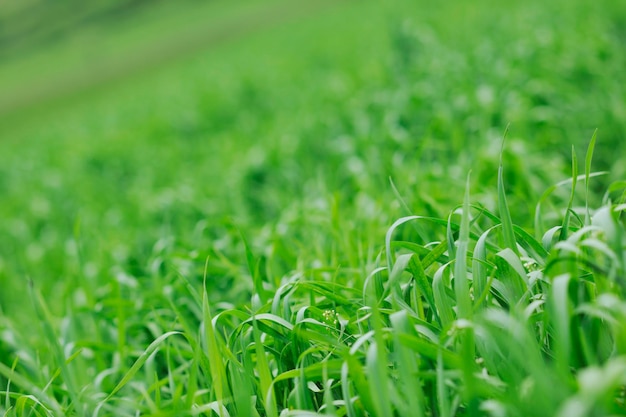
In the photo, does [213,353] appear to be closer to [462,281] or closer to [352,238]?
[462,281]

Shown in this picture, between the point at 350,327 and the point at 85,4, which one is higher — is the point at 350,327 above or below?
below

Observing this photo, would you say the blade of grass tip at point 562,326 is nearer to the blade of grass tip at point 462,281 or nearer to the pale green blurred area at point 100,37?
the blade of grass tip at point 462,281

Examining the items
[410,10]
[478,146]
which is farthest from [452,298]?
[410,10]

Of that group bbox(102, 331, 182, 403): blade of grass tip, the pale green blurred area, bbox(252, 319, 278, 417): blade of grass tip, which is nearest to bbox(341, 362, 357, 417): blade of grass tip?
bbox(252, 319, 278, 417): blade of grass tip

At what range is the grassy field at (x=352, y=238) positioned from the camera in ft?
3.90

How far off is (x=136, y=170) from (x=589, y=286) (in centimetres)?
652

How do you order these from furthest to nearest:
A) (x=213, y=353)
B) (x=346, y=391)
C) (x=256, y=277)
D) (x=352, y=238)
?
(x=352, y=238) < (x=256, y=277) < (x=213, y=353) < (x=346, y=391)

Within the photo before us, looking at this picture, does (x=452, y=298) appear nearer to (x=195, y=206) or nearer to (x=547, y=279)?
(x=547, y=279)

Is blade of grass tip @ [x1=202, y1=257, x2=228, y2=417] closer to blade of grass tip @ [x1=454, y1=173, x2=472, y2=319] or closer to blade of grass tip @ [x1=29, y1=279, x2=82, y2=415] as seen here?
blade of grass tip @ [x1=29, y1=279, x2=82, y2=415]

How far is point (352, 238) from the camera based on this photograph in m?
2.43

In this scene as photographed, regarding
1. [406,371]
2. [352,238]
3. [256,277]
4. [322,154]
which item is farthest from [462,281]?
[322,154]

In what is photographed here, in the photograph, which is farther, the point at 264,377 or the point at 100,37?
the point at 100,37

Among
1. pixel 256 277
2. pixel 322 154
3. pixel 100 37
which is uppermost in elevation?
pixel 100 37

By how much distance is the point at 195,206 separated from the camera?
13.9ft
